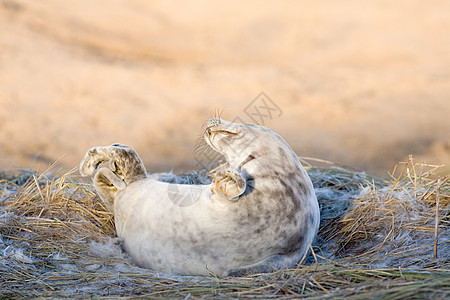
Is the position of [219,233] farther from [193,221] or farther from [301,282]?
[301,282]

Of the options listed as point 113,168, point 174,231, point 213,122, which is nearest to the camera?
point 174,231

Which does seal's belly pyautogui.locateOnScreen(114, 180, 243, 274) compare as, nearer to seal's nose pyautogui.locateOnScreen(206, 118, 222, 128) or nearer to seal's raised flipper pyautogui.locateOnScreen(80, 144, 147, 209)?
seal's raised flipper pyautogui.locateOnScreen(80, 144, 147, 209)

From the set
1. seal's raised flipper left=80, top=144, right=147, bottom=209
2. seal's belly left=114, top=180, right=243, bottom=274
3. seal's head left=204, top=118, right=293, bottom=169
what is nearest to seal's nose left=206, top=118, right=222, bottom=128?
seal's head left=204, top=118, right=293, bottom=169

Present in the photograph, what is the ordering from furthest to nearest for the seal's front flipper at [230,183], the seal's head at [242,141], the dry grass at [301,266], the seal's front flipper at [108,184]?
the seal's front flipper at [108,184]
the seal's head at [242,141]
the seal's front flipper at [230,183]
the dry grass at [301,266]

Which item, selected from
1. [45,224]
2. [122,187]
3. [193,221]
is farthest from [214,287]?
[45,224]

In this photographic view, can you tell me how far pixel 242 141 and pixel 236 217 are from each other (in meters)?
0.52

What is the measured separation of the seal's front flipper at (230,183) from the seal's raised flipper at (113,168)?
1097 mm

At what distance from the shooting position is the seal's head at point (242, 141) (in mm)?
2838

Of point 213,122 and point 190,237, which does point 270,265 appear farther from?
point 213,122

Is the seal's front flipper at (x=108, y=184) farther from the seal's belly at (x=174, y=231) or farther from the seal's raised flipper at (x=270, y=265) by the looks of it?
the seal's raised flipper at (x=270, y=265)

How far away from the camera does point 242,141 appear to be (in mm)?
2875

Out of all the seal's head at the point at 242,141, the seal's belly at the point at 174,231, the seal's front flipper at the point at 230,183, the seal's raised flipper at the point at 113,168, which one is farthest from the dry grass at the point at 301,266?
the seal's head at the point at 242,141

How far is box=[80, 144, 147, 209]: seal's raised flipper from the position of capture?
339cm

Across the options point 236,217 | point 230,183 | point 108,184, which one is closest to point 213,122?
point 230,183
